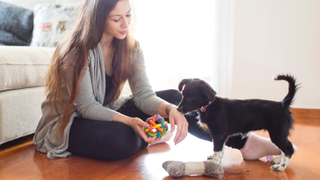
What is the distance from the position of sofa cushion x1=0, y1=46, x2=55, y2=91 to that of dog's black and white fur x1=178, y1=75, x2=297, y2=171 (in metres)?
1.08

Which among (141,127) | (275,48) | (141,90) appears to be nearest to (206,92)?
(141,127)

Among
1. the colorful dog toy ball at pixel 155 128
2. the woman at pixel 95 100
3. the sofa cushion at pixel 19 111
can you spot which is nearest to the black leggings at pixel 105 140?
the woman at pixel 95 100

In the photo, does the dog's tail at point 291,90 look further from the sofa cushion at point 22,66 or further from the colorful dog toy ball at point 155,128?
the sofa cushion at point 22,66

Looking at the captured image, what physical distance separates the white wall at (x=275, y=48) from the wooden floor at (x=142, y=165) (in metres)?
0.99

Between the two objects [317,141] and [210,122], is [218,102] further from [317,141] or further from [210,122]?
[317,141]

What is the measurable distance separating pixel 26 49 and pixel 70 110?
0.68m

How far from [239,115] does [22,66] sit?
138 cm

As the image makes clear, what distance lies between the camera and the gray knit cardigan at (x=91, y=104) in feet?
4.99

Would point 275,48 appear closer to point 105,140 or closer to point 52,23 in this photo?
point 105,140

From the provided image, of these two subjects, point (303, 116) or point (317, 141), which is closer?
point (317, 141)

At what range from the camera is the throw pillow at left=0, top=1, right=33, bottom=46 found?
2678 millimetres

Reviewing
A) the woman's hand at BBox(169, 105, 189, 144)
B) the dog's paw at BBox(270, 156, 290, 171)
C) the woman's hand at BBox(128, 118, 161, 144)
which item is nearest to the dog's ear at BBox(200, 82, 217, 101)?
the woman's hand at BBox(169, 105, 189, 144)

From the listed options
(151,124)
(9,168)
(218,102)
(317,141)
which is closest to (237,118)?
(218,102)

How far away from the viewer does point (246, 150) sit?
4.95ft
